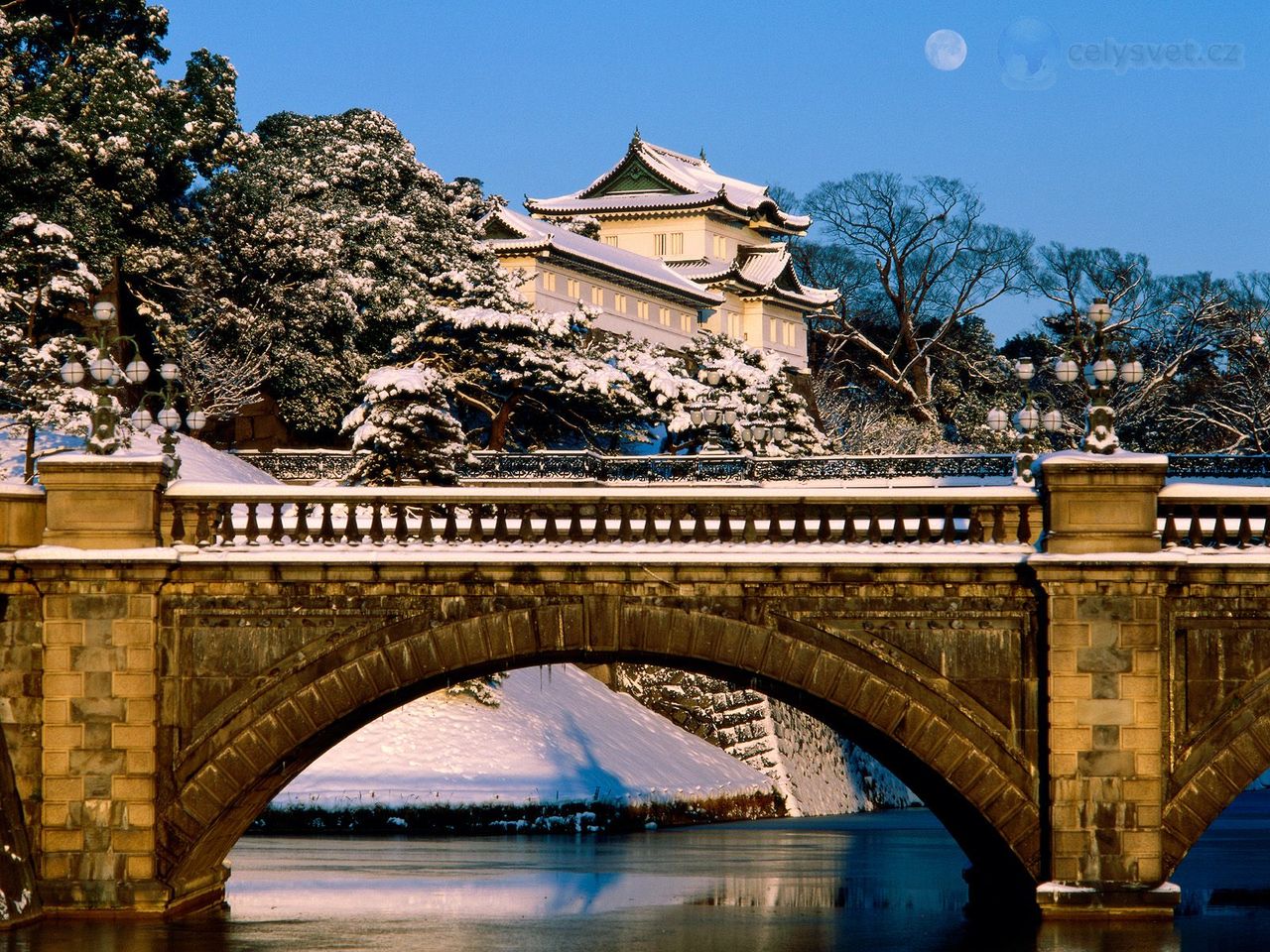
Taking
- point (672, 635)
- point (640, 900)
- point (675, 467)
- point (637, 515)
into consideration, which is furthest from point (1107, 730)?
point (675, 467)

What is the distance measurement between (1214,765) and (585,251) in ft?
210

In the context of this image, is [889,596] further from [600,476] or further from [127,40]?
[127,40]

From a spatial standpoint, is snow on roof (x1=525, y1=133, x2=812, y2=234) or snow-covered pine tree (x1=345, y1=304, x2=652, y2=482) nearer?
snow-covered pine tree (x1=345, y1=304, x2=652, y2=482)

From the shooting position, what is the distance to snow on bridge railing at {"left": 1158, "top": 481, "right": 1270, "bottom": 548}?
22453 mm

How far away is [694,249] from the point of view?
10062cm

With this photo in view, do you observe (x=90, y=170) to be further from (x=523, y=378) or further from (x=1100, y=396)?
(x=1100, y=396)

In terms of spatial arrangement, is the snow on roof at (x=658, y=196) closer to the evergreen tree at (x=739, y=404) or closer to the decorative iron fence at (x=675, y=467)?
the evergreen tree at (x=739, y=404)

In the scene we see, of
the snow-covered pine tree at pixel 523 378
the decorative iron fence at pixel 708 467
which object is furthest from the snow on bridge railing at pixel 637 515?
the decorative iron fence at pixel 708 467

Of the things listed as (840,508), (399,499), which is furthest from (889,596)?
(399,499)

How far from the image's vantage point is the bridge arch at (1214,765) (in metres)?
22.3

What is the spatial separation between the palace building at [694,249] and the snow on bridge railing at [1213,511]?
218ft

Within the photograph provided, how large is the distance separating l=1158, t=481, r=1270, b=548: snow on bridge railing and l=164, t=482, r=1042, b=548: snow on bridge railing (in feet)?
5.01

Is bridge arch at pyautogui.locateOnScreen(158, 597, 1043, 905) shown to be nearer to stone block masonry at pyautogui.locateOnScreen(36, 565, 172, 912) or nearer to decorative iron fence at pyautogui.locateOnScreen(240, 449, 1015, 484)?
stone block masonry at pyautogui.locateOnScreen(36, 565, 172, 912)

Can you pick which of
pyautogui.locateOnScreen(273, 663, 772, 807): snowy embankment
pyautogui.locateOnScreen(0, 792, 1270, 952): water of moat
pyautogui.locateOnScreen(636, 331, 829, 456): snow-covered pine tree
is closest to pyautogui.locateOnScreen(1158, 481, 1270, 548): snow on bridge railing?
pyautogui.locateOnScreen(0, 792, 1270, 952): water of moat
